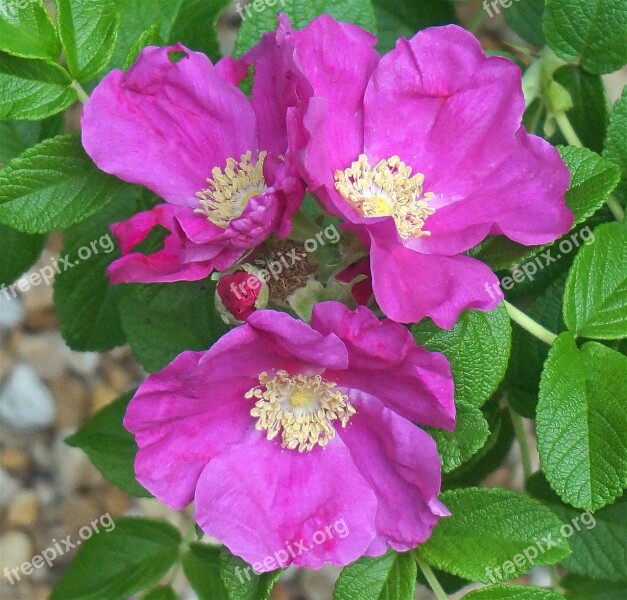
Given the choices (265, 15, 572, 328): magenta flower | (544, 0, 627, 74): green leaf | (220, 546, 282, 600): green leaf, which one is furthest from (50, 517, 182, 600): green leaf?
(544, 0, 627, 74): green leaf

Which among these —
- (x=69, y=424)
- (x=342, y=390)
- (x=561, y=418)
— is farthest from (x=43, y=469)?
(x=561, y=418)

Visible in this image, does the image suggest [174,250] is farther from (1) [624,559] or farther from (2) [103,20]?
(1) [624,559]

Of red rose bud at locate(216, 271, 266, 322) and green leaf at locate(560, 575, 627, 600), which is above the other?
red rose bud at locate(216, 271, 266, 322)

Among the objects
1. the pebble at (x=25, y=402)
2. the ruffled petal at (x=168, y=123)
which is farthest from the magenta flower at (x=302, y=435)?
the pebble at (x=25, y=402)
